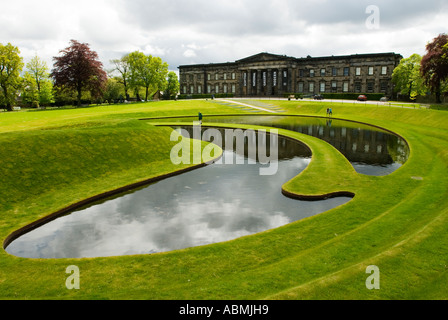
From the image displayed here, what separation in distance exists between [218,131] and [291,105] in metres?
39.6

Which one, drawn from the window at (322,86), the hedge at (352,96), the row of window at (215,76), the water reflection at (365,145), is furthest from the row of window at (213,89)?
the water reflection at (365,145)

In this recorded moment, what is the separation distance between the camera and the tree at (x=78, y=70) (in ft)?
301

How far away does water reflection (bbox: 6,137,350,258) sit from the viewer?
47.2 feet

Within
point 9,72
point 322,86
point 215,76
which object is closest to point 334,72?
point 322,86

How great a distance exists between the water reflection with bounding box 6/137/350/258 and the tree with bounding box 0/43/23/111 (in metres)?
86.5

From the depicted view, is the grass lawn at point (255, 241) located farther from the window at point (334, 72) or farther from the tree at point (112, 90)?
the tree at point (112, 90)

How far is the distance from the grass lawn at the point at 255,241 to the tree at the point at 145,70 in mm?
86814

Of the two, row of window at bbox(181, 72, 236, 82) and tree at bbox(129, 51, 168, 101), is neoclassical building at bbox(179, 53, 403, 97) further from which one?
tree at bbox(129, 51, 168, 101)

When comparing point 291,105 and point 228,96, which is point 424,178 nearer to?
point 291,105

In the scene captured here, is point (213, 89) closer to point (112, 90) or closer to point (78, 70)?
point (112, 90)

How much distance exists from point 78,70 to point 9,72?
18106mm

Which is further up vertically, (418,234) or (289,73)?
(289,73)
